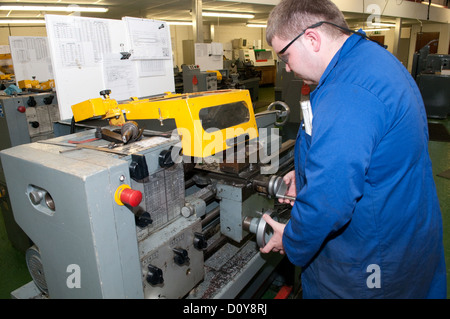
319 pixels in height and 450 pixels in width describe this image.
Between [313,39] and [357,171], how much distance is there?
396 millimetres

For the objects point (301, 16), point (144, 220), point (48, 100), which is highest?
point (301, 16)

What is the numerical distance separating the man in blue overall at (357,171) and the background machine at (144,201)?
275mm

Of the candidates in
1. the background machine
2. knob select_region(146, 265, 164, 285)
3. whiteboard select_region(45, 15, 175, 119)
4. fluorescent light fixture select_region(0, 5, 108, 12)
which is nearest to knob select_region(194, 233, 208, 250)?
the background machine

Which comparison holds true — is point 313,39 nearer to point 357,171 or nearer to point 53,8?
point 357,171

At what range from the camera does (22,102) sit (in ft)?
7.06

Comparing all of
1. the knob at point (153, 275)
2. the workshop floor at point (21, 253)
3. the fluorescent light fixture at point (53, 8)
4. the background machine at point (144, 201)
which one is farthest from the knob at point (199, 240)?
the fluorescent light fixture at point (53, 8)

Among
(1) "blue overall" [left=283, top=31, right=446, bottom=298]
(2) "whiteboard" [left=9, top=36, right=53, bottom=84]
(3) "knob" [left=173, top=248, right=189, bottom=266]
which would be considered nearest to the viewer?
(1) "blue overall" [left=283, top=31, right=446, bottom=298]

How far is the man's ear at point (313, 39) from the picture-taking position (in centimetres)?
84

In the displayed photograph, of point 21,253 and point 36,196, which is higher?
point 36,196

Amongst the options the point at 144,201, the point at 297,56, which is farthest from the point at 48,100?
the point at 297,56

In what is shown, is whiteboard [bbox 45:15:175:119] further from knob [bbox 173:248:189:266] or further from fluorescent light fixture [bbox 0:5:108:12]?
fluorescent light fixture [bbox 0:5:108:12]

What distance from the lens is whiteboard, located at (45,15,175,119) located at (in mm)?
1371

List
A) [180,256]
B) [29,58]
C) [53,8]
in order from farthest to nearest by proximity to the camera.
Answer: [53,8], [29,58], [180,256]

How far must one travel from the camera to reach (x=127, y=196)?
73cm
